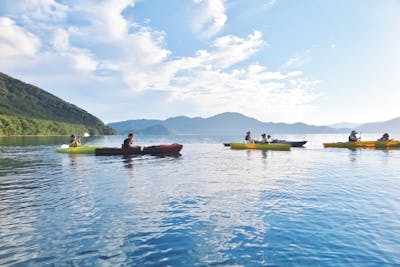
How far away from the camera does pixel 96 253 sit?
8836mm

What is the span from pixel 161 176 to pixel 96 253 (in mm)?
14665

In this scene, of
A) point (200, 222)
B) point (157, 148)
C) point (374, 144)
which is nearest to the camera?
point (200, 222)

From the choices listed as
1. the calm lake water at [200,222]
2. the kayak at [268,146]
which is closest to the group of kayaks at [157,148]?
the kayak at [268,146]

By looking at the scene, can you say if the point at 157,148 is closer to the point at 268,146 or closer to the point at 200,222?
the point at 268,146

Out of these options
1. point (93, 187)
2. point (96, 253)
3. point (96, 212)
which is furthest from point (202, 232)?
point (93, 187)

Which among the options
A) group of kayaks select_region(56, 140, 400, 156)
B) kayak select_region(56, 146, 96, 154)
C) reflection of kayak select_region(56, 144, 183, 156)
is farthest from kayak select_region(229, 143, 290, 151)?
kayak select_region(56, 146, 96, 154)

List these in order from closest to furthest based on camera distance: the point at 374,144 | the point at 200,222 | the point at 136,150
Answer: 1. the point at 200,222
2. the point at 136,150
3. the point at 374,144

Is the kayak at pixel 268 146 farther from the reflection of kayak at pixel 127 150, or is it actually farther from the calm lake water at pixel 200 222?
the calm lake water at pixel 200 222

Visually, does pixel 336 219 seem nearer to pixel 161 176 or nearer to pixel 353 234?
pixel 353 234

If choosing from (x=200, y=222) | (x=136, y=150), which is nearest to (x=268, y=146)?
(x=136, y=150)

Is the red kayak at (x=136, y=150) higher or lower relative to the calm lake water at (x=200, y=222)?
higher

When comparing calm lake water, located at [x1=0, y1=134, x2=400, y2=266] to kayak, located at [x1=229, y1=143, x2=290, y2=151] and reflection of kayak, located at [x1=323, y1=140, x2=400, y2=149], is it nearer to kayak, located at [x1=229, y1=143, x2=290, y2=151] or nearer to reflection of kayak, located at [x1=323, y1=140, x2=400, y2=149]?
kayak, located at [x1=229, y1=143, x2=290, y2=151]

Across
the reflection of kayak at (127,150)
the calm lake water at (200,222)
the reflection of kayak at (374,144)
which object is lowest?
the calm lake water at (200,222)

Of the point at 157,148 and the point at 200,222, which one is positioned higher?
the point at 157,148
